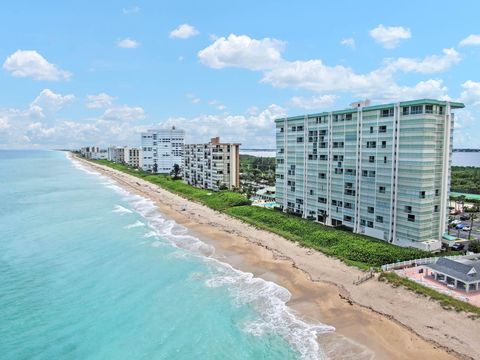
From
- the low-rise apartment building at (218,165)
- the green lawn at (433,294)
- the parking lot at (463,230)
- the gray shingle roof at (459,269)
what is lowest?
the green lawn at (433,294)

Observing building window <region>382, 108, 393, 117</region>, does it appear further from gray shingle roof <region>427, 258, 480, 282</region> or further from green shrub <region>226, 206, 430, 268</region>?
gray shingle roof <region>427, 258, 480, 282</region>

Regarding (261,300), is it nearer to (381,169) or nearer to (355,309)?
(355,309)

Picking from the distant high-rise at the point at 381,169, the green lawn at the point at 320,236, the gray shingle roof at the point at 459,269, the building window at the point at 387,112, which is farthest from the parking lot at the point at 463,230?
the building window at the point at 387,112


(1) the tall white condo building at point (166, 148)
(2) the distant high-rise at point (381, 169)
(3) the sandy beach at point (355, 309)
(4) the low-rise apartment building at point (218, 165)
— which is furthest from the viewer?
(1) the tall white condo building at point (166, 148)

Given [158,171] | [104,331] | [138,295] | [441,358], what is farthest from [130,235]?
[158,171]

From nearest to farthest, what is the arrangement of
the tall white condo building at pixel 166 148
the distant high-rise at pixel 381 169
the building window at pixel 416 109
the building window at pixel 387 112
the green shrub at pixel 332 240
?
the green shrub at pixel 332 240 < the building window at pixel 416 109 < the distant high-rise at pixel 381 169 < the building window at pixel 387 112 < the tall white condo building at pixel 166 148

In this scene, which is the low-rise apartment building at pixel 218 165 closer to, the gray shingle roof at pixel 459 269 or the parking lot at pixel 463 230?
the parking lot at pixel 463 230
